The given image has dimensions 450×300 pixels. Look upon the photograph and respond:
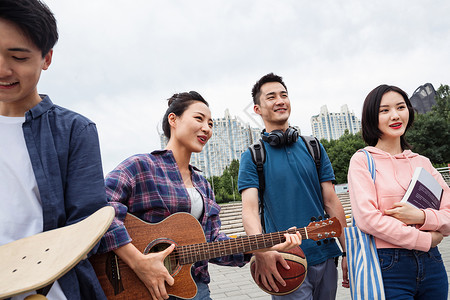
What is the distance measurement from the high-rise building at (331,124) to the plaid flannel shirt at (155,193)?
79407 mm

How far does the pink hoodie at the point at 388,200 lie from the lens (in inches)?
74.1

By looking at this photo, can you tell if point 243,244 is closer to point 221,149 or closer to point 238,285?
point 238,285

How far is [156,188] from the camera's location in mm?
2123

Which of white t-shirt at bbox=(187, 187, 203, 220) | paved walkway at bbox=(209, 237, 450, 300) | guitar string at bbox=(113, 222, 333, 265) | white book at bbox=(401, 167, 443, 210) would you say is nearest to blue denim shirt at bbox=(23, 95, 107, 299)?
guitar string at bbox=(113, 222, 333, 265)

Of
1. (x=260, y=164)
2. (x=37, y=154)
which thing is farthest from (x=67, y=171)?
(x=260, y=164)

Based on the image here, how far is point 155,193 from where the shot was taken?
2104 millimetres

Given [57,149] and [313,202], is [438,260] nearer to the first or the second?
[313,202]

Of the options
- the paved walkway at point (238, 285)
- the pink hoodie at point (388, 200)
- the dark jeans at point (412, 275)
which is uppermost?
the pink hoodie at point (388, 200)

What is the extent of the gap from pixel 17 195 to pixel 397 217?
202 cm

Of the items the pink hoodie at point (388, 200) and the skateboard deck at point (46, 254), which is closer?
the skateboard deck at point (46, 254)

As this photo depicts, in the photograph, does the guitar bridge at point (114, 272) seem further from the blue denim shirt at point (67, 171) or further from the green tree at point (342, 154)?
the green tree at point (342, 154)

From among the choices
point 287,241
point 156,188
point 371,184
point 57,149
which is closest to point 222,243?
point 287,241

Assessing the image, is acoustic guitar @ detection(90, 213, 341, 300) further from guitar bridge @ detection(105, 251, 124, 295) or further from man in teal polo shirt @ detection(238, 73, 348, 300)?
man in teal polo shirt @ detection(238, 73, 348, 300)

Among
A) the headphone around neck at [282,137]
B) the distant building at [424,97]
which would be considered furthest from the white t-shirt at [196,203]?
the distant building at [424,97]
